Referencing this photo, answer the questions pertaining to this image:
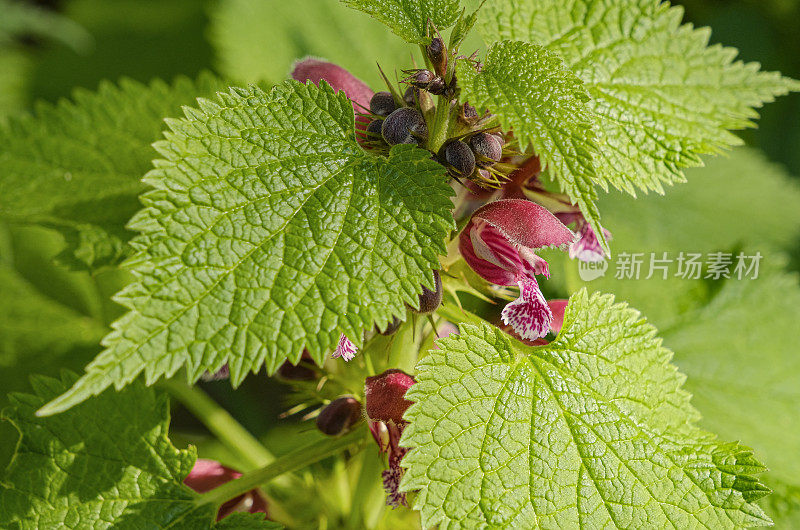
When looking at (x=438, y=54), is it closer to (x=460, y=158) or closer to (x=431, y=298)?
(x=460, y=158)

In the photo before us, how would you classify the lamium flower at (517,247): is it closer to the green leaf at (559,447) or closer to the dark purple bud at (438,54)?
the green leaf at (559,447)

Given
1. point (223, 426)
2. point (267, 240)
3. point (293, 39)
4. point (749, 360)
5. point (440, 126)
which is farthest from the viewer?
point (293, 39)

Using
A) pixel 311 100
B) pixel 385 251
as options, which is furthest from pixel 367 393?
pixel 311 100

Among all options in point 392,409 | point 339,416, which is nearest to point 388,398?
point 392,409

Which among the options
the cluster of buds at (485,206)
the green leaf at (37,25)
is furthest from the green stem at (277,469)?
the green leaf at (37,25)

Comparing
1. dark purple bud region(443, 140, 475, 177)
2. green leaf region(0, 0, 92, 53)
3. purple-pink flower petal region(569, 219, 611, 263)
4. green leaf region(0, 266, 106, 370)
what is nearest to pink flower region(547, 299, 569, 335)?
purple-pink flower petal region(569, 219, 611, 263)

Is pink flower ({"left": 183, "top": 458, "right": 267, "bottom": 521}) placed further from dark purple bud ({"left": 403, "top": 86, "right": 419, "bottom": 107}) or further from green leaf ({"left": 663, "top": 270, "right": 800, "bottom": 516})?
green leaf ({"left": 663, "top": 270, "right": 800, "bottom": 516})

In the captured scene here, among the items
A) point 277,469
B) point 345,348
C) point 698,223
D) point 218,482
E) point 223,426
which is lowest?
point 223,426
